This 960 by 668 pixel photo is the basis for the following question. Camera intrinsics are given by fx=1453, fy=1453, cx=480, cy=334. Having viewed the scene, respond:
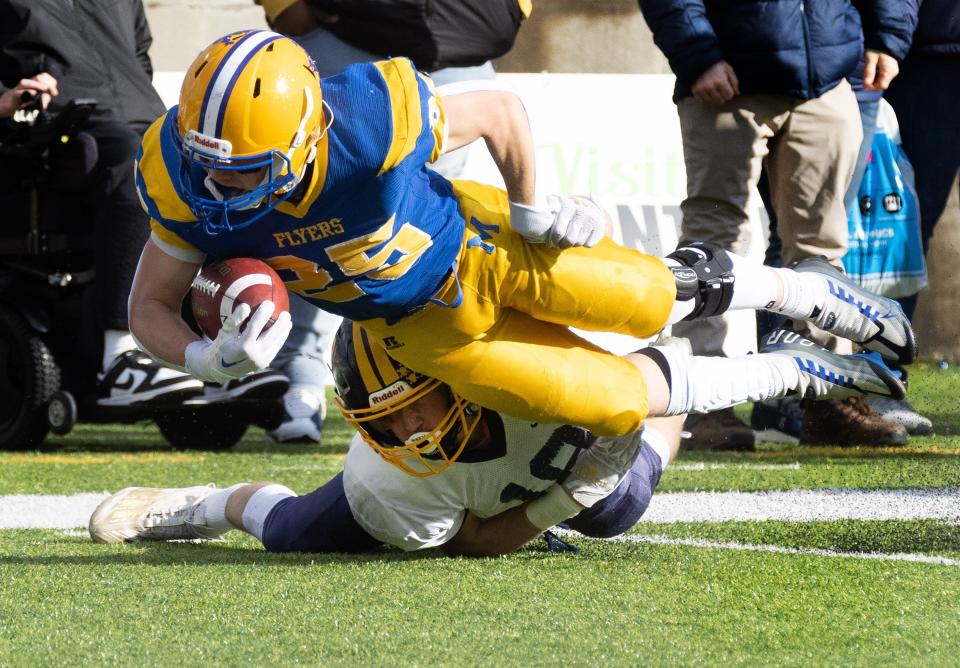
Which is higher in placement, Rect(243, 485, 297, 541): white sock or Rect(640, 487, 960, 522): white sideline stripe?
Rect(243, 485, 297, 541): white sock

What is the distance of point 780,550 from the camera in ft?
10.3

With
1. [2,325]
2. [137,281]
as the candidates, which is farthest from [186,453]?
[137,281]

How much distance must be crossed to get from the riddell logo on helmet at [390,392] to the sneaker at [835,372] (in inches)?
40.3

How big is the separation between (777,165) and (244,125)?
103 inches

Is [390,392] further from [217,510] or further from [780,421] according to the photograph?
[780,421]

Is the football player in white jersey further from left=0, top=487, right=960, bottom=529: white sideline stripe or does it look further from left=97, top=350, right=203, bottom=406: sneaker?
left=97, top=350, right=203, bottom=406: sneaker

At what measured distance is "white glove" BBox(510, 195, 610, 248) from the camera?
310cm

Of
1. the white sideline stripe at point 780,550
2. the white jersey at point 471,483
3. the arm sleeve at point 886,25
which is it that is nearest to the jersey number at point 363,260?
the white jersey at point 471,483

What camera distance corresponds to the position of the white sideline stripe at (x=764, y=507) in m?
3.61

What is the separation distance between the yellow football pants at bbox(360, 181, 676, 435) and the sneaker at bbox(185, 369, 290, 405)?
2.28 metres

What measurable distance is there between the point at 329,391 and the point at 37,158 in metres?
2.44

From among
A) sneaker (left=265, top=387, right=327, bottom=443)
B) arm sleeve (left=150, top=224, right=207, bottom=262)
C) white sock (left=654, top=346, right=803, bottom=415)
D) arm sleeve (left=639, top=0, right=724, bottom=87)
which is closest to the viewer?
arm sleeve (left=150, top=224, right=207, bottom=262)

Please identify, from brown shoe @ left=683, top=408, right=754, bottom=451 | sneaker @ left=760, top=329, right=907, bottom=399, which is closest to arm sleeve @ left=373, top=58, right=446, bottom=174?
sneaker @ left=760, top=329, right=907, bottom=399

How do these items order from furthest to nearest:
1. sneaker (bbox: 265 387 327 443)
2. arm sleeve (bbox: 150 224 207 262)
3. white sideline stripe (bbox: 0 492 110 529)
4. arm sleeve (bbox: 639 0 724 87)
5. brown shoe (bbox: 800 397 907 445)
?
sneaker (bbox: 265 387 327 443) < brown shoe (bbox: 800 397 907 445) < arm sleeve (bbox: 639 0 724 87) < white sideline stripe (bbox: 0 492 110 529) < arm sleeve (bbox: 150 224 207 262)
